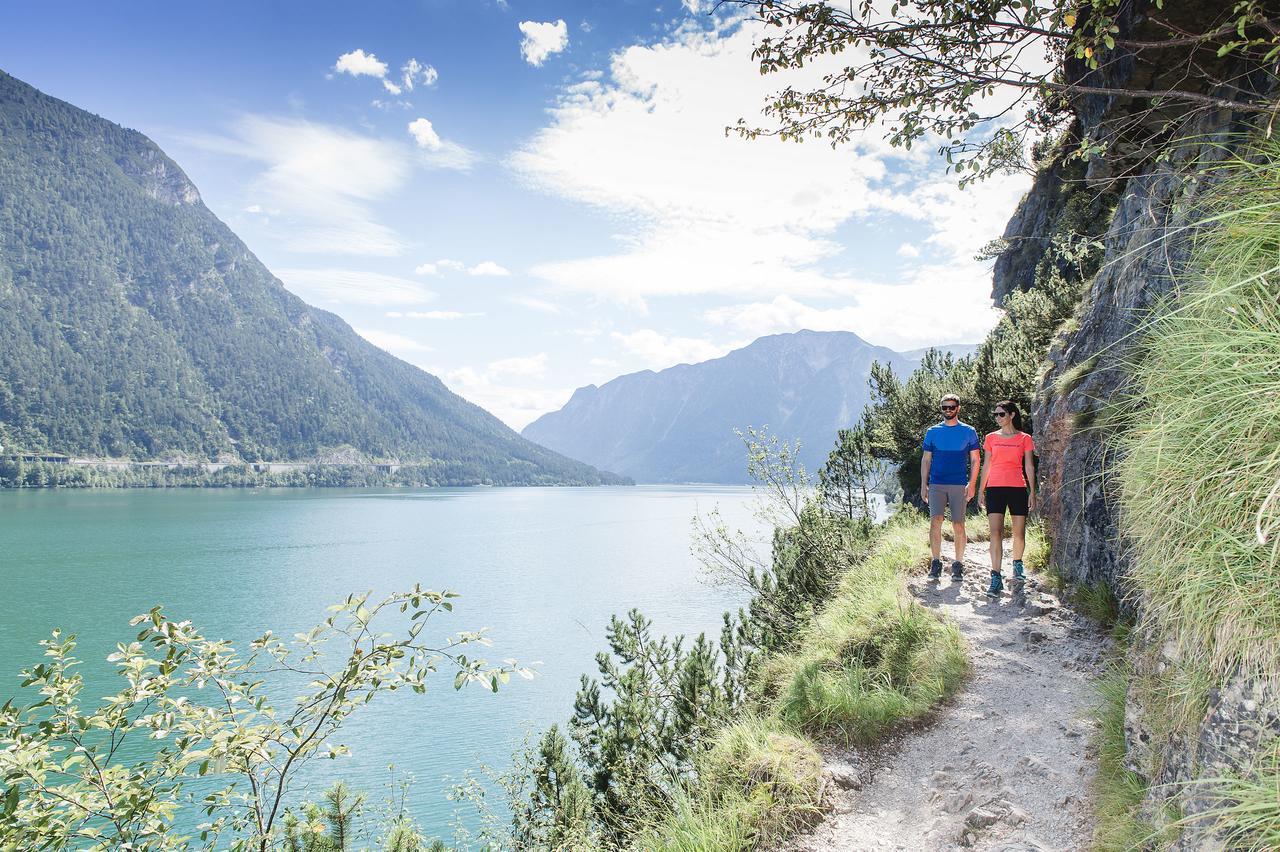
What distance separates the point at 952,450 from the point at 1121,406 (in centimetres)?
370

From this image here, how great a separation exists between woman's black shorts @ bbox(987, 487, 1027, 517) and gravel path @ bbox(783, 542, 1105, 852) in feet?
4.38

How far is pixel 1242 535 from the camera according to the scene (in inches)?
103

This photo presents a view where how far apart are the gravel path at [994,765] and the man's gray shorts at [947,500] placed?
1775 mm

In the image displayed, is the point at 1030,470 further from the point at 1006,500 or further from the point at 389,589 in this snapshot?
the point at 389,589

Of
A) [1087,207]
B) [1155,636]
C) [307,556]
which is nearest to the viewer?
[1155,636]

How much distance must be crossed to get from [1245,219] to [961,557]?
652 cm

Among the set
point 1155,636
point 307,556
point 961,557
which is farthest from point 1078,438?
point 307,556

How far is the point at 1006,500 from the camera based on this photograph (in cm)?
806

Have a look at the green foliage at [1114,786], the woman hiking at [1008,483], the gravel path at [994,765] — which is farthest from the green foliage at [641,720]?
the green foliage at [1114,786]

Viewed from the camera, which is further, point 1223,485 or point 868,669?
point 868,669

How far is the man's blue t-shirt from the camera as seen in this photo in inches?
338

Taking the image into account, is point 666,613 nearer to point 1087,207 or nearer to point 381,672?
point 1087,207

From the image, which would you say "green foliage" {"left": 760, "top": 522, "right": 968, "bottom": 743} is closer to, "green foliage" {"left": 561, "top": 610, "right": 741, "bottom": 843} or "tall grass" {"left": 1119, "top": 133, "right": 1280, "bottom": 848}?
"green foliage" {"left": 561, "top": 610, "right": 741, "bottom": 843}

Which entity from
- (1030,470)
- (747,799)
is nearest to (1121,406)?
(1030,470)
